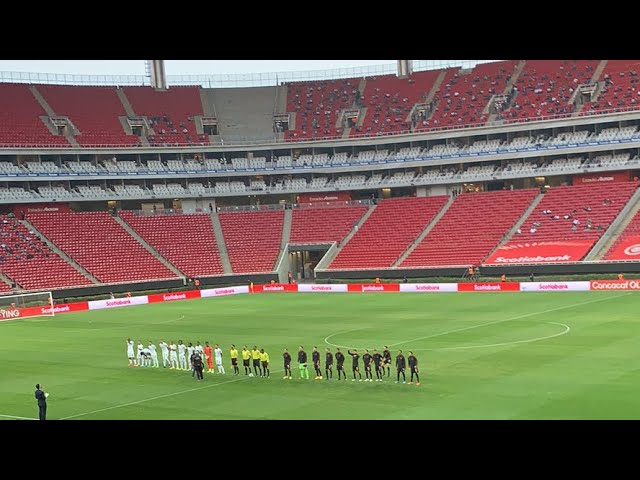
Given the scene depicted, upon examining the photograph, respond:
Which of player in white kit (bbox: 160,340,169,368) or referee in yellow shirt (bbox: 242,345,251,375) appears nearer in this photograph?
referee in yellow shirt (bbox: 242,345,251,375)

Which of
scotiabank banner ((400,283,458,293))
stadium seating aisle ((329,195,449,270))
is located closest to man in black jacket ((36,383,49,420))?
scotiabank banner ((400,283,458,293))

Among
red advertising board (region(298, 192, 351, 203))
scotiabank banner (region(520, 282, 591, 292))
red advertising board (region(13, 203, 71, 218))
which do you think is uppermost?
red advertising board (region(13, 203, 71, 218))

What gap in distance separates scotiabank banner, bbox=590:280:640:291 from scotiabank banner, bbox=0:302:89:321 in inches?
1676

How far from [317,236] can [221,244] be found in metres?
10.6

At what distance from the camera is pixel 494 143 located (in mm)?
88875

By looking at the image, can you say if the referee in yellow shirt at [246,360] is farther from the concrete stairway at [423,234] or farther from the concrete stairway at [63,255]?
the concrete stairway at [423,234]

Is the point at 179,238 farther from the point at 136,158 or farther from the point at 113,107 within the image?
the point at 113,107

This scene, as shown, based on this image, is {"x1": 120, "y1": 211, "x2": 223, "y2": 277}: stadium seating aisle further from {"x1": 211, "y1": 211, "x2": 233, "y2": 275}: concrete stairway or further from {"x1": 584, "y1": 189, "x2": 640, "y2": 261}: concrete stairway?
{"x1": 584, "y1": 189, "x2": 640, "y2": 261}: concrete stairway

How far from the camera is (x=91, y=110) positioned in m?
97.9

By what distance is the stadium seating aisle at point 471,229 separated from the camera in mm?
78312

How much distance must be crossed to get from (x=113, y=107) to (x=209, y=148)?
13.2 meters

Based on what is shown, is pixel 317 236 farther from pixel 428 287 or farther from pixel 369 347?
pixel 369 347

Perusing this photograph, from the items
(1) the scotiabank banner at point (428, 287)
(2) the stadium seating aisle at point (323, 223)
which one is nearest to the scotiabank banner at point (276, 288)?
(2) the stadium seating aisle at point (323, 223)

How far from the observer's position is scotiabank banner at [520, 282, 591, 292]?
64.0 meters
